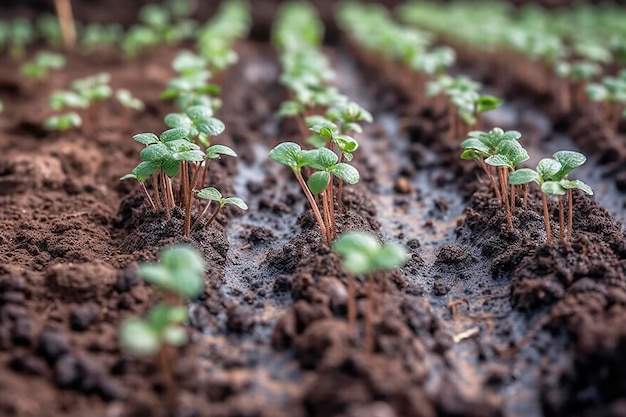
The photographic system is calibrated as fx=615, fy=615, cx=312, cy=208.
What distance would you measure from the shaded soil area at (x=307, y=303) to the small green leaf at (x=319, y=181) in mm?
308

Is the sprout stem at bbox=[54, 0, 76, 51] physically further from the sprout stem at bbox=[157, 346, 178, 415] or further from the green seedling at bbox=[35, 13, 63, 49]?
the sprout stem at bbox=[157, 346, 178, 415]

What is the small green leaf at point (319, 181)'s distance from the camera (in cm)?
269

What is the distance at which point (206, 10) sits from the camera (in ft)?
36.3

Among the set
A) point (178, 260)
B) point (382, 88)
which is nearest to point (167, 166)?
point (178, 260)

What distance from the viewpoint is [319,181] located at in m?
2.70

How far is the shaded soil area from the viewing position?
2027 millimetres

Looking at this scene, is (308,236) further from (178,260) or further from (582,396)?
(582,396)

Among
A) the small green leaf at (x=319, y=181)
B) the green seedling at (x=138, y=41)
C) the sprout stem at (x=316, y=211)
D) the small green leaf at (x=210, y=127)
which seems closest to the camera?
the small green leaf at (x=319, y=181)

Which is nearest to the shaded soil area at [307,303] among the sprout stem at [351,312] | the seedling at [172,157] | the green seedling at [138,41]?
the sprout stem at [351,312]

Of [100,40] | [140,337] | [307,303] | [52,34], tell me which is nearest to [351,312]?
[307,303]

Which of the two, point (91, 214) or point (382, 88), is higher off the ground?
point (382, 88)

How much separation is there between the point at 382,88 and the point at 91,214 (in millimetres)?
3777

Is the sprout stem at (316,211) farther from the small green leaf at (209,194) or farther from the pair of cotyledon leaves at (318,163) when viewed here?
the small green leaf at (209,194)

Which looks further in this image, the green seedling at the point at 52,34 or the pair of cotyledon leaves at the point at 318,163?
the green seedling at the point at 52,34
